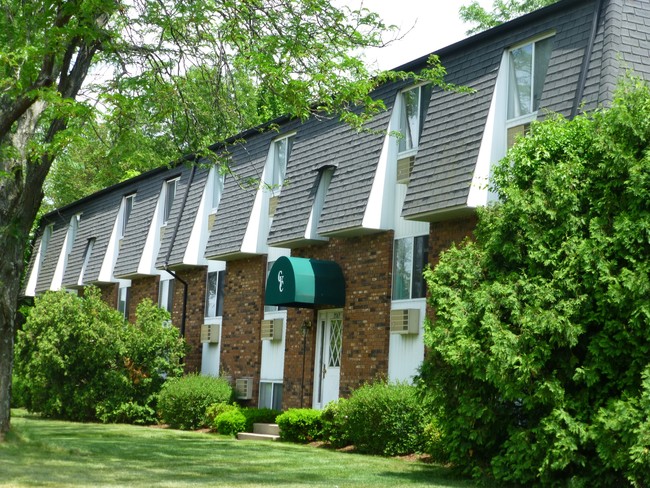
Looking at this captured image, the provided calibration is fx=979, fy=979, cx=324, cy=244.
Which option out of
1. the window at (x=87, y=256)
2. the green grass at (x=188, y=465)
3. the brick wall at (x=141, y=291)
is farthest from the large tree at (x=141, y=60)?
the window at (x=87, y=256)

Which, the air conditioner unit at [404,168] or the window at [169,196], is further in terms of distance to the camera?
the window at [169,196]

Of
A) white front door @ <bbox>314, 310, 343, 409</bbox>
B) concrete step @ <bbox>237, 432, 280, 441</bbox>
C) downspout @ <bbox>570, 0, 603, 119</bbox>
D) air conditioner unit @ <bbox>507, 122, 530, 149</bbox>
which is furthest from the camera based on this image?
white front door @ <bbox>314, 310, 343, 409</bbox>

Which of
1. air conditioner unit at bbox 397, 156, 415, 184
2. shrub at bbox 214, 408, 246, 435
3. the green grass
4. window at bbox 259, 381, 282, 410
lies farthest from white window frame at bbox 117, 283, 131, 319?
air conditioner unit at bbox 397, 156, 415, 184

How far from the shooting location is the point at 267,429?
22484 mm

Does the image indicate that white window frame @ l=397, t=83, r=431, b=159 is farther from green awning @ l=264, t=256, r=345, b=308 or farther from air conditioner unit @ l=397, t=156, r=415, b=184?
green awning @ l=264, t=256, r=345, b=308

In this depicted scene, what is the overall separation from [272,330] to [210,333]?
3631 millimetres

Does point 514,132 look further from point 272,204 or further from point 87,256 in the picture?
point 87,256

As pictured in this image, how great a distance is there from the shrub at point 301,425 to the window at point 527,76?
7.55 metres

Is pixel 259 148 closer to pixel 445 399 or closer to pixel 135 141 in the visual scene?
pixel 135 141

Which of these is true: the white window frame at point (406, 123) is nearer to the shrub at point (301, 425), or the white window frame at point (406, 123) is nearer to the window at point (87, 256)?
the shrub at point (301, 425)

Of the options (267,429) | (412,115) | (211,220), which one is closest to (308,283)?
(267,429)

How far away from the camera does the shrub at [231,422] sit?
22734 mm

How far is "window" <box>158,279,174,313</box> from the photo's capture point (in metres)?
30.8

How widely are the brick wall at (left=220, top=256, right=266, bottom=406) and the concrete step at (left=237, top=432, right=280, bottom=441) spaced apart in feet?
9.35
